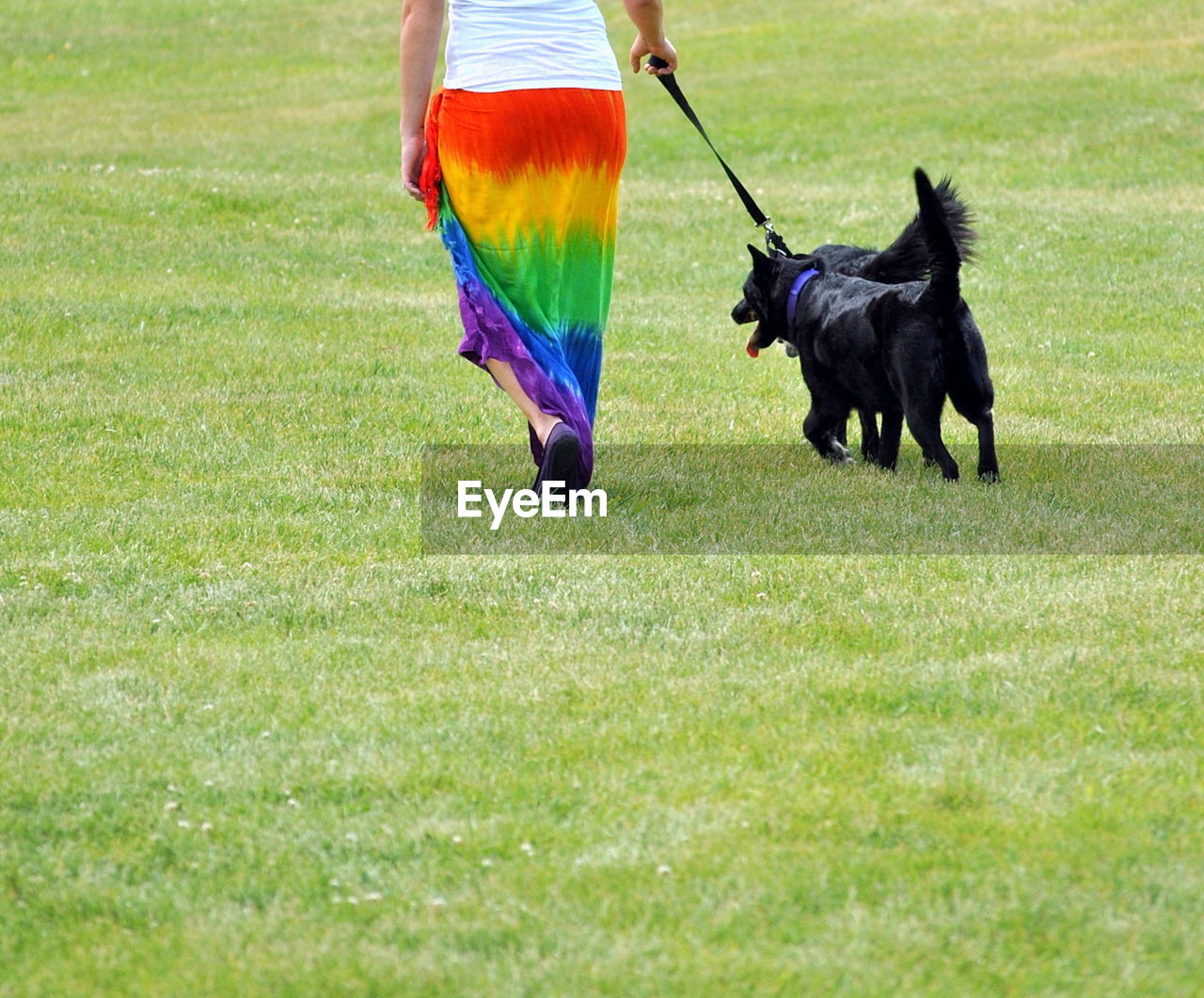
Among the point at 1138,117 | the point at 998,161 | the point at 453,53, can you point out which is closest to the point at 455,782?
the point at 453,53

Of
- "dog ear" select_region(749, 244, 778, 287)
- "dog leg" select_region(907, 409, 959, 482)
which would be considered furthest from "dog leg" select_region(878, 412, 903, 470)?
"dog ear" select_region(749, 244, 778, 287)

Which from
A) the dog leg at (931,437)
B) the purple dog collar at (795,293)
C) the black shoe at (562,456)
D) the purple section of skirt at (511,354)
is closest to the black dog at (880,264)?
the purple dog collar at (795,293)

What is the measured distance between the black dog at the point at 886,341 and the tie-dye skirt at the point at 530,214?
106cm

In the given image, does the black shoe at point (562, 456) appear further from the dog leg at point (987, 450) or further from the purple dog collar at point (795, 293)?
the dog leg at point (987, 450)

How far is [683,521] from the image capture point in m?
5.64

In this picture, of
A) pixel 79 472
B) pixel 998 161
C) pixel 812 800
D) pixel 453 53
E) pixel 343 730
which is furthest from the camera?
pixel 998 161

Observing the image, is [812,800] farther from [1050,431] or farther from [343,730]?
[1050,431]

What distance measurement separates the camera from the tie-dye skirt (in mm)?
5531

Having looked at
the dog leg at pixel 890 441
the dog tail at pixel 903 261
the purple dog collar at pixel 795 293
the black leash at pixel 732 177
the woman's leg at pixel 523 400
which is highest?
the black leash at pixel 732 177

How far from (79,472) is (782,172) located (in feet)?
36.7

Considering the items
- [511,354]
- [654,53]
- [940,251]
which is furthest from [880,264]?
[511,354]

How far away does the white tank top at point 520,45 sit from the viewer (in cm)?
546

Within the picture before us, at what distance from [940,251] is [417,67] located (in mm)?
1917

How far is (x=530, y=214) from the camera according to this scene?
5.65 metres
